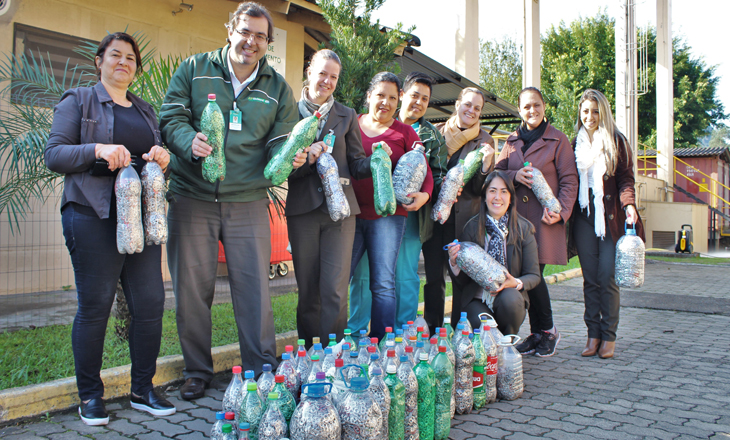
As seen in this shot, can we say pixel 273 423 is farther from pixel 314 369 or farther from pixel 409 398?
pixel 409 398

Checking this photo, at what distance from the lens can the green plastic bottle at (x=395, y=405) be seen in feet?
8.00

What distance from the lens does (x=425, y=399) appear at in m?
2.65

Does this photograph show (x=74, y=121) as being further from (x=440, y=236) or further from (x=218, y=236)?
(x=440, y=236)

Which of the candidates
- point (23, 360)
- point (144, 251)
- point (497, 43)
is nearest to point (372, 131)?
point (144, 251)

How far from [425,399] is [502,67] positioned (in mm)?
35619

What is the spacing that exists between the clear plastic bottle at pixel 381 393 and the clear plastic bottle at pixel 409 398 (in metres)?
0.21

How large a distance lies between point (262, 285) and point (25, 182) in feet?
7.28

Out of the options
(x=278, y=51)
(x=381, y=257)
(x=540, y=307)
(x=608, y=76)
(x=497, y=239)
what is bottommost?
(x=540, y=307)

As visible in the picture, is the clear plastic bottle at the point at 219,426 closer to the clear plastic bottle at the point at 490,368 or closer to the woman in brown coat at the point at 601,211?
the clear plastic bottle at the point at 490,368

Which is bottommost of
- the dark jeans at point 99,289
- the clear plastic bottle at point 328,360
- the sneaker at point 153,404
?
the sneaker at point 153,404

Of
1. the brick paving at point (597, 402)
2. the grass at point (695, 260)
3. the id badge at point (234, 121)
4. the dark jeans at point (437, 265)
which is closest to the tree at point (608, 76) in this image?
the grass at point (695, 260)

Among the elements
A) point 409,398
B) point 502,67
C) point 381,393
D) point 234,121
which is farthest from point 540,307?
point 502,67

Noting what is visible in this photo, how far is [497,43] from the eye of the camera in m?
35.6

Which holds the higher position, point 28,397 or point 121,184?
point 121,184
